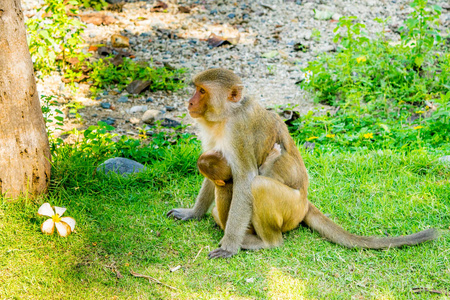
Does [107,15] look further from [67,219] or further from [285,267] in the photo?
[285,267]

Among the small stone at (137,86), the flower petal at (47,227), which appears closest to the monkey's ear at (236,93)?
the flower petal at (47,227)

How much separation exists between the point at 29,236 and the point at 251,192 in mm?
1934

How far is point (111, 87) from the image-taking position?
25.1 ft

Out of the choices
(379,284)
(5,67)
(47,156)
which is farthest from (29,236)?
(379,284)

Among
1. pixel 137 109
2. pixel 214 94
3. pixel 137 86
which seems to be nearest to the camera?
pixel 214 94

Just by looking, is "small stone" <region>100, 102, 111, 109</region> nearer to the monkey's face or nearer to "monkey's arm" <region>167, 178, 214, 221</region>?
"monkey's arm" <region>167, 178, 214, 221</region>

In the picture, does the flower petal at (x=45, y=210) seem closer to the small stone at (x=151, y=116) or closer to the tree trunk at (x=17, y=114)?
the tree trunk at (x=17, y=114)

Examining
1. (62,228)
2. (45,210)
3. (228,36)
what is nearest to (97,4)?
(228,36)

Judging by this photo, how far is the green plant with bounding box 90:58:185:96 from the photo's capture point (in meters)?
7.59

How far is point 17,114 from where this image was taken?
412 centimetres

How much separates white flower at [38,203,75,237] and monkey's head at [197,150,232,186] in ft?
4.15

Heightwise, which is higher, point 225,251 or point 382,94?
point 382,94

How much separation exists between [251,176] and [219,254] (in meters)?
0.72

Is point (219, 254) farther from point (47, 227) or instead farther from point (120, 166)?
point (120, 166)
